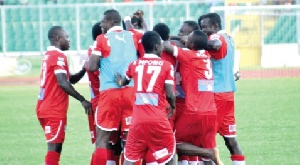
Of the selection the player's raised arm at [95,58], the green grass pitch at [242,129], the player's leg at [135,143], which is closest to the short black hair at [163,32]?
the player's raised arm at [95,58]

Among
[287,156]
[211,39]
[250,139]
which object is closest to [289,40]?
[250,139]

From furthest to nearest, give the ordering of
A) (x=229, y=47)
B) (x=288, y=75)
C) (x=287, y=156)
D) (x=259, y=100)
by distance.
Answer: (x=288, y=75) < (x=259, y=100) < (x=287, y=156) < (x=229, y=47)

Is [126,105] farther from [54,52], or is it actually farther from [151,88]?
[54,52]

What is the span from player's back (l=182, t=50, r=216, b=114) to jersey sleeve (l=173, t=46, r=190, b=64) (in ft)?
0.20

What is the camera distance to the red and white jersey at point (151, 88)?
426 inches

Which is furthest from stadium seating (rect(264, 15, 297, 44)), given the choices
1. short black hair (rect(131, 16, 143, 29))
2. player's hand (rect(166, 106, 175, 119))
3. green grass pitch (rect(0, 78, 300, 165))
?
player's hand (rect(166, 106, 175, 119))

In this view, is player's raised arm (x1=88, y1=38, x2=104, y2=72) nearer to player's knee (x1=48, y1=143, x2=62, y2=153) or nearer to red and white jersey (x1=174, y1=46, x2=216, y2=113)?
red and white jersey (x1=174, y1=46, x2=216, y2=113)

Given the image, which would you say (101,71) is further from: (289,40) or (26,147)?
(289,40)

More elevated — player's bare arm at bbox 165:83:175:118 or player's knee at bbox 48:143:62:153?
player's bare arm at bbox 165:83:175:118

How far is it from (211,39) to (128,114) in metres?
1.56

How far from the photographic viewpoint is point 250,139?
16.8 metres

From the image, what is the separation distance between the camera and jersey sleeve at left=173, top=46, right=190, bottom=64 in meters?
11.6

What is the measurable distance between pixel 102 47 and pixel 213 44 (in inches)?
60.0

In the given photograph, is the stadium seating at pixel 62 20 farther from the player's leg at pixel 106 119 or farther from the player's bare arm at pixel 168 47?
the player's bare arm at pixel 168 47
